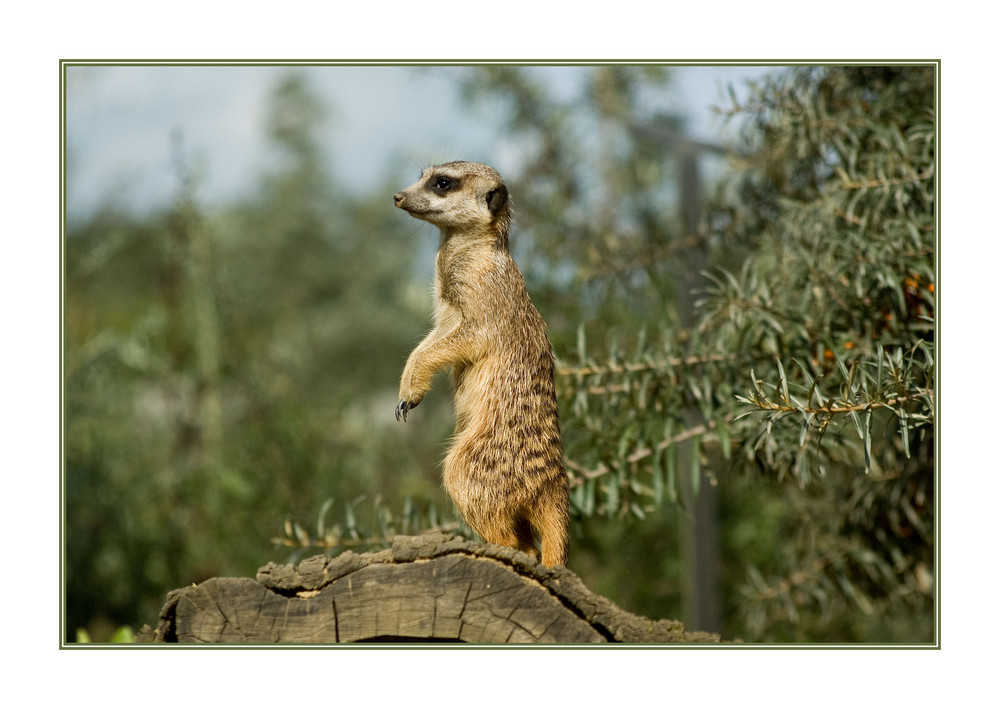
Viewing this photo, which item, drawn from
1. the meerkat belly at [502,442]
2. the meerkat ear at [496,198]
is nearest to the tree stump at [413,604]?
the meerkat belly at [502,442]

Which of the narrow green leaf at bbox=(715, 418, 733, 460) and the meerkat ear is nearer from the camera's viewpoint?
the meerkat ear

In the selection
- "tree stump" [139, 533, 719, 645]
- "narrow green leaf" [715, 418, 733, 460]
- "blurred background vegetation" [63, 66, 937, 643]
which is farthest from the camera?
"blurred background vegetation" [63, 66, 937, 643]

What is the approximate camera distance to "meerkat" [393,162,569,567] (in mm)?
1656

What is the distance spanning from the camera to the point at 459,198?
1.67 m

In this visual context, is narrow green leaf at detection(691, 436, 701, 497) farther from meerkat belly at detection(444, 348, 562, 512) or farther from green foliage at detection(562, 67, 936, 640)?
meerkat belly at detection(444, 348, 562, 512)

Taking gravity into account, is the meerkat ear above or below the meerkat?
above

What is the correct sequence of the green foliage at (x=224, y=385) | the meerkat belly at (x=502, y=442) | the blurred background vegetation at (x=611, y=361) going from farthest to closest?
the green foliage at (x=224, y=385) < the blurred background vegetation at (x=611, y=361) < the meerkat belly at (x=502, y=442)

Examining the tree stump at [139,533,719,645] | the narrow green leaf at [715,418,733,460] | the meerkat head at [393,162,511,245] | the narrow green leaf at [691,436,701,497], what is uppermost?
the meerkat head at [393,162,511,245]

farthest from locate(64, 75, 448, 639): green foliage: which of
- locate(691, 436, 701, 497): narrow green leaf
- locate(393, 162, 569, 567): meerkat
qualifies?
locate(393, 162, 569, 567): meerkat

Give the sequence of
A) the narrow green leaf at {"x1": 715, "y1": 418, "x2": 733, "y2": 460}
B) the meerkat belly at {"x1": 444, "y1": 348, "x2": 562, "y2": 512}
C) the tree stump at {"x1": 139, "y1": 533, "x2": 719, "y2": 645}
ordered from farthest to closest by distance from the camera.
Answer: the narrow green leaf at {"x1": 715, "y1": 418, "x2": 733, "y2": 460}
the meerkat belly at {"x1": 444, "y1": 348, "x2": 562, "y2": 512}
the tree stump at {"x1": 139, "y1": 533, "x2": 719, "y2": 645}

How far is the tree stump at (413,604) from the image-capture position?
1.55 metres

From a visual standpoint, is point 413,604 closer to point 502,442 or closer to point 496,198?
point 502,442

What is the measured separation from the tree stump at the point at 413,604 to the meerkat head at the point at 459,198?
1.97 ft

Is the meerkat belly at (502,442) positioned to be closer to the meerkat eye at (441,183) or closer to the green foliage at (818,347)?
the meerkat eye at (441,183)
